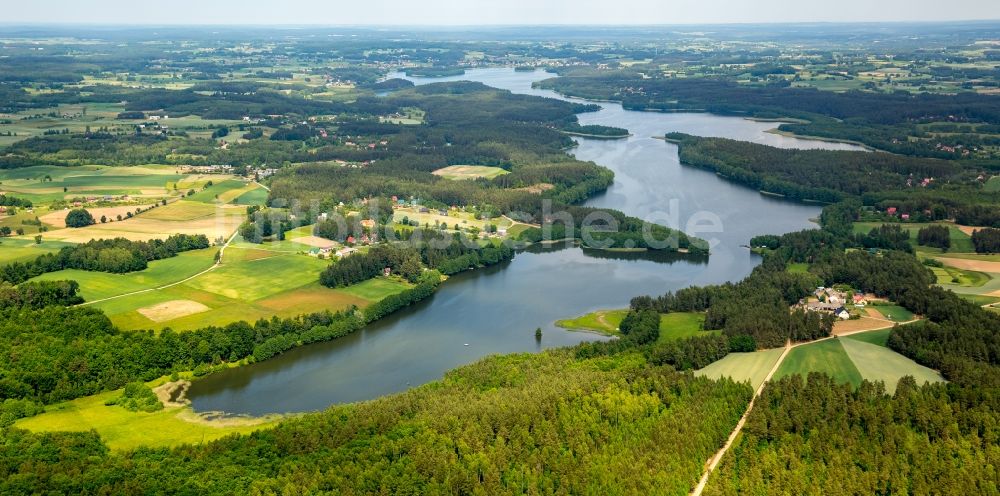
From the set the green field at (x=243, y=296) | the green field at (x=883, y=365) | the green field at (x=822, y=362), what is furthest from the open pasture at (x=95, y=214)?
the green field at (x=883, y=365)

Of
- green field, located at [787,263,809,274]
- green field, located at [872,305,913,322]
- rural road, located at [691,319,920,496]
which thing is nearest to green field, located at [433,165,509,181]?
green field, located at [787,263,809,274]

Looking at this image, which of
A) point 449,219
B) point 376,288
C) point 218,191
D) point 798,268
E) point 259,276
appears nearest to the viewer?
point 376,288

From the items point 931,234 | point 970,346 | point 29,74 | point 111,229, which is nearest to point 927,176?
point 931,234

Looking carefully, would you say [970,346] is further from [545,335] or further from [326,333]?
[326,333]

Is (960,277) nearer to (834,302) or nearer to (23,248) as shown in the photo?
(834,302)

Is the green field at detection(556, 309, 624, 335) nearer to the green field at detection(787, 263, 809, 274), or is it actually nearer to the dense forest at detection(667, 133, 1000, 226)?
the green field at detection(787, 263, 809, 274)

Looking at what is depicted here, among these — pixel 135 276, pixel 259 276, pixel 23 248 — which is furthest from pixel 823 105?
pixel 23 248
